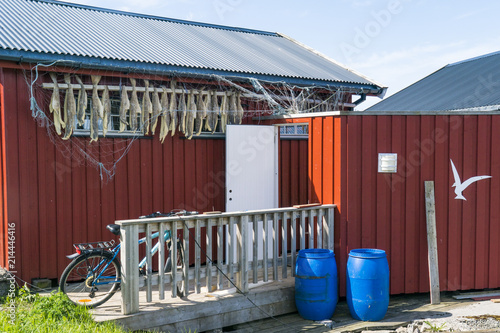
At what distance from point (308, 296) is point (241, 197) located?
230 centimetres

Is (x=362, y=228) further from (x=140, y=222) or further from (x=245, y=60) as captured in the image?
(x=245, y=60)

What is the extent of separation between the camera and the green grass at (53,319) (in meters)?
4.93

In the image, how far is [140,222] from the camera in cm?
569

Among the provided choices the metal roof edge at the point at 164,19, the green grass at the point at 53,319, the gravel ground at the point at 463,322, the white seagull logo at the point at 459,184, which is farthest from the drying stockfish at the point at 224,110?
the gravel ground at the point at 463,322

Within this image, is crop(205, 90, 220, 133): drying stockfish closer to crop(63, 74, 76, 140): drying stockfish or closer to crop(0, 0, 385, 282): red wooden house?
crop(0, 0, 385, 282): red wooden house

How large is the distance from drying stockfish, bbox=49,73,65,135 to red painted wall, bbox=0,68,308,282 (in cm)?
23

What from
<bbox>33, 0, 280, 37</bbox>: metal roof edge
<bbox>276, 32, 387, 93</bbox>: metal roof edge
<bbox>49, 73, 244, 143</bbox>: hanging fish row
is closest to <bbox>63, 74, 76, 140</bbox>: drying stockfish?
<bbox>49, 73, 244, 143</bbox>: hanging fish row

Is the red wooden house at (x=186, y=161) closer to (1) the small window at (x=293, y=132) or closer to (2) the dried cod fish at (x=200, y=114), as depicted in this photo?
(2) the dried cod fish at (x=200, y=114)

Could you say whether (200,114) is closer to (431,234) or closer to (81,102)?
(81,102)

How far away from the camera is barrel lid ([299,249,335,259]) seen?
6.60 meters

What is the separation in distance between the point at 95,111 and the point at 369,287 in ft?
14.7

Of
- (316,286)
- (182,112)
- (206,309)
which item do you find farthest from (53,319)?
(182,112)

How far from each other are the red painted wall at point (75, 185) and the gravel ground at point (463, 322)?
372 cm

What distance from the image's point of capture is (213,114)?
834 cm
